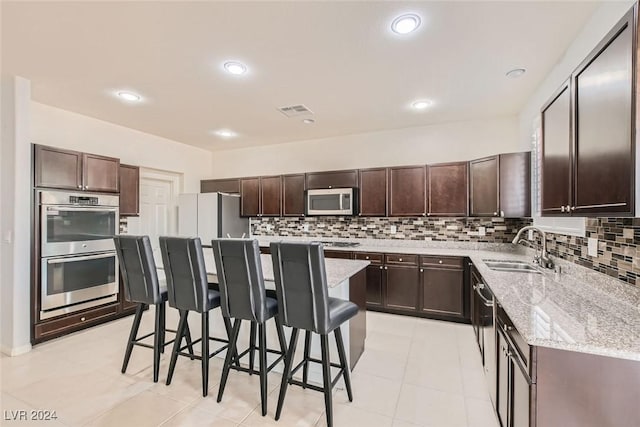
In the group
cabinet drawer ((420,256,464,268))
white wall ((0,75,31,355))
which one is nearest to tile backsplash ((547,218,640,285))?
cabinet drawer ((420,256,464,268))

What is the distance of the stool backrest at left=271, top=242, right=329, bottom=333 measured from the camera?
1752 mm

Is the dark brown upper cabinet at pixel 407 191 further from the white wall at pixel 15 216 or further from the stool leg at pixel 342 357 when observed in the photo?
the white wall at pixel 15 216

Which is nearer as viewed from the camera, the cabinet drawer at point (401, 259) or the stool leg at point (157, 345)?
the stool leg at point (157, 345)

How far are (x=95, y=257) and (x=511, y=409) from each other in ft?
13.5

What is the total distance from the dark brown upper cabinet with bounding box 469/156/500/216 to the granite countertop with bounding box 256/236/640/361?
107 centimetres

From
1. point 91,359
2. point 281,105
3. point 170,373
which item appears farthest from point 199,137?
point 170,373

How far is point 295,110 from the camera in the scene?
3.63 m

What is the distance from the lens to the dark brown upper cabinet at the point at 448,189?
12.6ft

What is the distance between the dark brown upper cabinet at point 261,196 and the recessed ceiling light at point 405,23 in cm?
319

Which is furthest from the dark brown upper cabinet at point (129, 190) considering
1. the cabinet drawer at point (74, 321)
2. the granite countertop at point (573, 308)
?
the granite countertop at point (573, 308)

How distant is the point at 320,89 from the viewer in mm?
3035

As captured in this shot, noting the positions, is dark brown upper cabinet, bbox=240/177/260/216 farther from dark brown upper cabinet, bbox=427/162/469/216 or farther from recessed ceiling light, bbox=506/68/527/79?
recessed ceiling light, bbox=506/68/527/79

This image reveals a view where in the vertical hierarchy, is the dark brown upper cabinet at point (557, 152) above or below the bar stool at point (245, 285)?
above

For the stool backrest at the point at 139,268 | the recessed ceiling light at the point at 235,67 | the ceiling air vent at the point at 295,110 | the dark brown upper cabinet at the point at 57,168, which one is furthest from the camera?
the ceiling air vent at the point at 295,110
